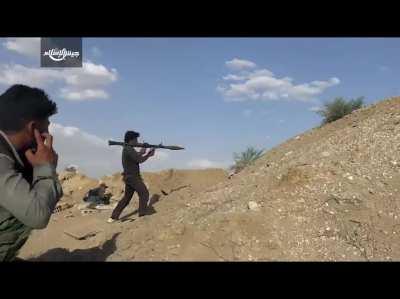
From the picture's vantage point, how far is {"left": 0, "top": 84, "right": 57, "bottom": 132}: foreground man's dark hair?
1791 millimetres

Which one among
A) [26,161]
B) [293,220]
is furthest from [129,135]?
[26,161]

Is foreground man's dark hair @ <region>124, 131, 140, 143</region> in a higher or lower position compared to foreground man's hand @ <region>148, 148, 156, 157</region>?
higher

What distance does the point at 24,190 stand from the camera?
164 cm

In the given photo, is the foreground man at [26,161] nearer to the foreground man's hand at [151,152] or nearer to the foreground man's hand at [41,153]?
the foreground man's hand at [41,153]

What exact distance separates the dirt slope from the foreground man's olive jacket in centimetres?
343

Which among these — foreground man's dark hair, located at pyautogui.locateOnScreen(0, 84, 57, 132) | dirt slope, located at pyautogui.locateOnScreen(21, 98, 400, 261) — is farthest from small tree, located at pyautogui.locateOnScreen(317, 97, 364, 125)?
foreground man's dark hair, located at pyautogui.locateOnScreen(0, 84, 57, 132)

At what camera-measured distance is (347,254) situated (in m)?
5.08

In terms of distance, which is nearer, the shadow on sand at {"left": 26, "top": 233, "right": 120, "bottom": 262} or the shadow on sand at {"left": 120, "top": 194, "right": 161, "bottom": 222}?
the shadow on sand at {"left": 26, "top": 233, "right": 120, "bottom": 262}

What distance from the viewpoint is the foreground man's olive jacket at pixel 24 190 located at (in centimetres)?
163

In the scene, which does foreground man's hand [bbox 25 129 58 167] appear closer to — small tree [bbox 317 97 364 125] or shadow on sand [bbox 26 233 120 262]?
shadow on sand [bbox 26 233 120 262]

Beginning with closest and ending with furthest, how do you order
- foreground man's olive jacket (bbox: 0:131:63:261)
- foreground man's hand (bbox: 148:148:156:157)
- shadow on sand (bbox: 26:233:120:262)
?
foreground man's olive jacket (bbox: 0:131:63:261)
shadow on sand (bbox: 26:233:120:262)
foreground man's hand (bbox: 148:148:156:157)

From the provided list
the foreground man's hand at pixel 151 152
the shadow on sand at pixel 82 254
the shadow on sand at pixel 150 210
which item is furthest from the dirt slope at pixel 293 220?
the foreground man's hand at pixel 151 152
